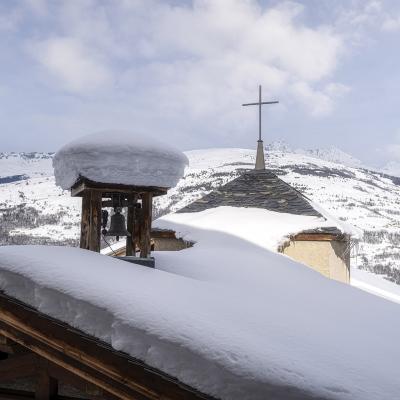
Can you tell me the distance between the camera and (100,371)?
2.86m

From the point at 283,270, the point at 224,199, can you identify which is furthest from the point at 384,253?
the point at 283,270

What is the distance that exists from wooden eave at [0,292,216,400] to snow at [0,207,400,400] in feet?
0.23

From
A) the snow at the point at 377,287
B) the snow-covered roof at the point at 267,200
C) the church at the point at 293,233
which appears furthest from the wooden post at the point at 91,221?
the snow at the point at 377,287

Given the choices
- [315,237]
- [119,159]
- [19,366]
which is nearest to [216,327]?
[19,366]

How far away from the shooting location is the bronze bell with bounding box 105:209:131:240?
4961mm

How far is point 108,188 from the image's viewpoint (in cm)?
455

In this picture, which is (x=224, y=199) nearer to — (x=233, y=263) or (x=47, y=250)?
(x=233, y=263)

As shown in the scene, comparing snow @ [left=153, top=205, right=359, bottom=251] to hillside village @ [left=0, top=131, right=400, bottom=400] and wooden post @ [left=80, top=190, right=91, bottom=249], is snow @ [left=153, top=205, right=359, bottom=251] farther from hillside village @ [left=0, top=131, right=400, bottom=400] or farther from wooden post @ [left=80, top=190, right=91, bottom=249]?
wooden post @ [left=80, top=190, right=91, bottom=249]

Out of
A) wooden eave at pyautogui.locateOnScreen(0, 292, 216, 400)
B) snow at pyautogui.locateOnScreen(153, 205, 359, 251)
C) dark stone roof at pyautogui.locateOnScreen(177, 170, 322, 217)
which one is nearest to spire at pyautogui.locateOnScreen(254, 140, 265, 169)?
dark stone roof at pyautogui.locateOnScreen(177, 170, 322, 217)

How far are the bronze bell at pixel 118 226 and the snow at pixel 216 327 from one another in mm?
873

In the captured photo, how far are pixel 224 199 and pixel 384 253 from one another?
7020 centimetres

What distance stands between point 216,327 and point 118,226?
2496 millimetres

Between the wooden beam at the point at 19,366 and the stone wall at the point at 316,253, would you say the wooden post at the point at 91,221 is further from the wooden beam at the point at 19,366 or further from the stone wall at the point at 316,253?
the stone wall at the point at 316,253

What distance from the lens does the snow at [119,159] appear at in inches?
169
